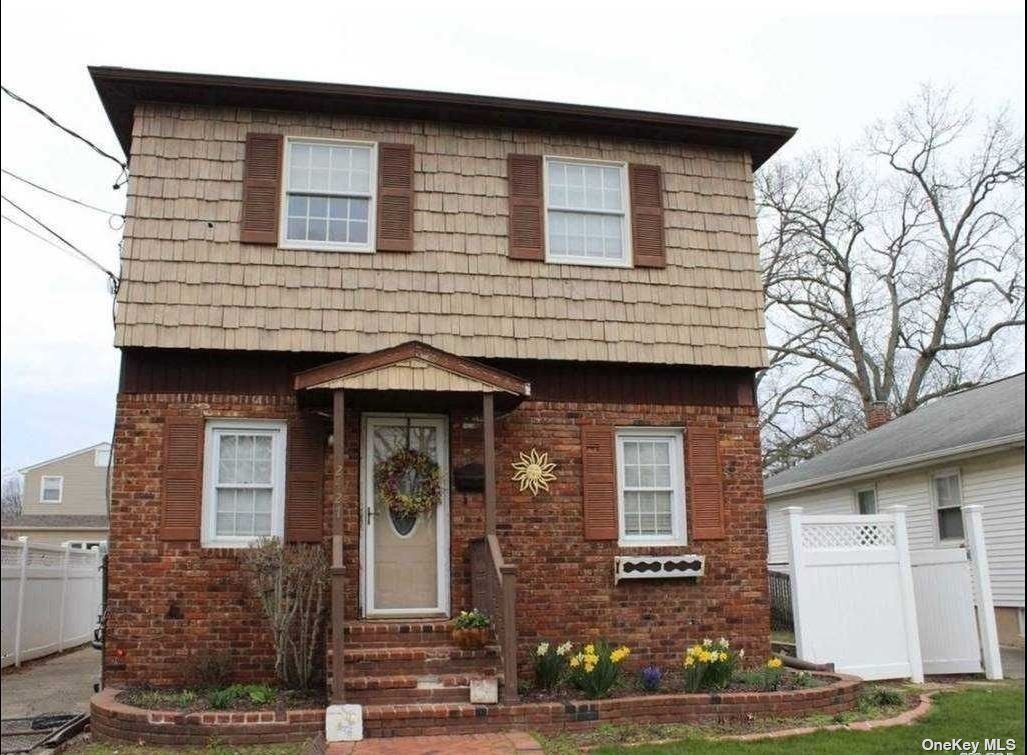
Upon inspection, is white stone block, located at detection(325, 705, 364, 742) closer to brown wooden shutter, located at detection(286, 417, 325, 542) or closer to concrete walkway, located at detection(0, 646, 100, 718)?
brown wooden shutter, located at detection(286, 417, 325, 542)

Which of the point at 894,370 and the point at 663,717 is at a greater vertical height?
the point at 894,370

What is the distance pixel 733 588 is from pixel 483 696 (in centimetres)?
335

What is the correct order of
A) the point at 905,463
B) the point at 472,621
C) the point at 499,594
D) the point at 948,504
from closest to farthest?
1. the point at 499,594
2. the point at 472,621
3. the point at 948,504
4. the point at 905,463

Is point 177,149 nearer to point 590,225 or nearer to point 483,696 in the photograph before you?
point 590,225

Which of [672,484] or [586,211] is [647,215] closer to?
[586,211]

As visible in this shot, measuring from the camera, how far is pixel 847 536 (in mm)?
10023

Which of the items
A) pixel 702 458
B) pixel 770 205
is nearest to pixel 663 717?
pixel 702 458

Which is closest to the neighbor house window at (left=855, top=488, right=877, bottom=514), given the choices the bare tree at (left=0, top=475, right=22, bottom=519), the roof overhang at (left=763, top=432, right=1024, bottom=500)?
the roof overhang at (left=763, top=432, right=1024, bottom=500)

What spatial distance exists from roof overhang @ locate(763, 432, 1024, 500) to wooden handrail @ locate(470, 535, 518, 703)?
6.94 meters

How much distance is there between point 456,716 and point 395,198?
203 inches

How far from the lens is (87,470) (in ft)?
119

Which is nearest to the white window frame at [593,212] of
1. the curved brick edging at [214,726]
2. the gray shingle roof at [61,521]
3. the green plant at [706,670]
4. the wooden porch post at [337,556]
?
the wooden porch post at [337,556]

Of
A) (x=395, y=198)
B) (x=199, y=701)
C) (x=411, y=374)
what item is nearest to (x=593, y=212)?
(x=395, y=198)

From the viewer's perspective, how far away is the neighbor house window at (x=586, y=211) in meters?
10.3
